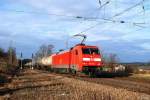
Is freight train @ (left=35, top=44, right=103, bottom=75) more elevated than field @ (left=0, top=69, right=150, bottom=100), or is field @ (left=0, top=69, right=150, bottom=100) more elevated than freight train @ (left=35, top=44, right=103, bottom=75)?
freight train @ (left=35, top=44, right=103, bottom=75)

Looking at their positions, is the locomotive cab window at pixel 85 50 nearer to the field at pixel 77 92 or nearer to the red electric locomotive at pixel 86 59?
the red electric locomotive at pixel 86 59

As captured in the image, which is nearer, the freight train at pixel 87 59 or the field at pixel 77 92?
the field at pixel 77 92

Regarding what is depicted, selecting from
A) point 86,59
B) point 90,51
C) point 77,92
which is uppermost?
point 90,51

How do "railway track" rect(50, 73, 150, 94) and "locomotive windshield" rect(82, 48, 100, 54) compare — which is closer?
"railway track" rect(50, 73, 150, 94)

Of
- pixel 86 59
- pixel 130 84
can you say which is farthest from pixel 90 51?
pixel 130 84

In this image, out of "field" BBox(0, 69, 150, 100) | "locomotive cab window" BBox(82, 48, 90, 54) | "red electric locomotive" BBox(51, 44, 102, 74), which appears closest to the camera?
"field" BBox(0, 69, 150, 100)

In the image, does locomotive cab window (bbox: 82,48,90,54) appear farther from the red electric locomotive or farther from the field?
the field

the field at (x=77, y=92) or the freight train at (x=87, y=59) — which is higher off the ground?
the freight train at (x=87, y=59)

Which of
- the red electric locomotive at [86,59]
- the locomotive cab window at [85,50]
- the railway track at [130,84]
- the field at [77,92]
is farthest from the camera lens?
the locomotive cab window at [85,50]

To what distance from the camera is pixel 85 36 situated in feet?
159

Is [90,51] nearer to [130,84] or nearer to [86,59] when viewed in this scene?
[86,59]

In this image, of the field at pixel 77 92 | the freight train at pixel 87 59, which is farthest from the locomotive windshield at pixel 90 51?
the field at pixel 77 92

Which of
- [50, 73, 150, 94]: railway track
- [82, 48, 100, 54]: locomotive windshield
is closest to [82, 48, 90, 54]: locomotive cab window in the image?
[82, 48, 100, 54]: locomotive windshield

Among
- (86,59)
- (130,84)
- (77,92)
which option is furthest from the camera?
(86,59)
